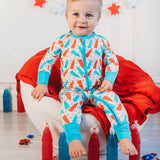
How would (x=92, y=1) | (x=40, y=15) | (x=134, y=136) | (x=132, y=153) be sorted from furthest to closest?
(x=40, y=15), (x=92, y=1), (x=134, y=136), (x=132, y=153)

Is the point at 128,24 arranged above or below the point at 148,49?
above

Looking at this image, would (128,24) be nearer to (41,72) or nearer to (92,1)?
(92,1)

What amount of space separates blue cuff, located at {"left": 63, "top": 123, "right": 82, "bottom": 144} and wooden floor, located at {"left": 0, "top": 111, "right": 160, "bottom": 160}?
1.12ft

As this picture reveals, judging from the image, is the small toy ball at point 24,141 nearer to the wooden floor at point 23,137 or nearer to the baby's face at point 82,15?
Answer: the wooden floor at point 23,137

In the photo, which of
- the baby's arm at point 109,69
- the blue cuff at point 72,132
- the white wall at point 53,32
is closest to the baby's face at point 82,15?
the baby's arm at point 109,69

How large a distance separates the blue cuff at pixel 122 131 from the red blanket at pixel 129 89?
7 centimetres

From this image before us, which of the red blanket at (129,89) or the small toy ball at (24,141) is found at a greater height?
the red blanket at (129,89)

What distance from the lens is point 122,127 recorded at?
123 centimetres

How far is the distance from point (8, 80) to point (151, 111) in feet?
5.38

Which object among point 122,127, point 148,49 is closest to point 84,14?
point 122,127

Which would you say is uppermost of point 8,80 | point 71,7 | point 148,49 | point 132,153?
point 71,7

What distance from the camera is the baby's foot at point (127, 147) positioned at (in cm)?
114

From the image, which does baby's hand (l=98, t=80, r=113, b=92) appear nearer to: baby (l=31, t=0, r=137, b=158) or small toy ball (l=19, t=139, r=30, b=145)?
baby (l=31, t=0, r=137, b=158)

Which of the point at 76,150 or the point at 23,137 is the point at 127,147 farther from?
the point at 23,137
